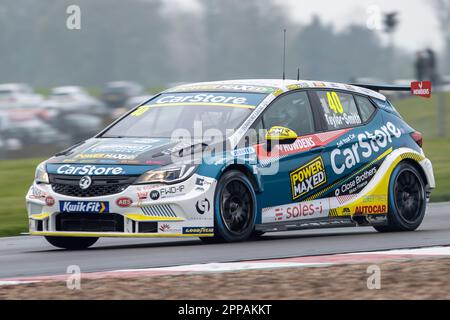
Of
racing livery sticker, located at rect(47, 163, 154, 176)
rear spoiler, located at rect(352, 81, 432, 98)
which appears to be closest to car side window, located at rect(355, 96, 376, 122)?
rear spoiler, located at rect(352, 81, 432, 98)

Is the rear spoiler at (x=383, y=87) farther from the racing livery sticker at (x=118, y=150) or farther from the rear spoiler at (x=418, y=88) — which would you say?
the racing livery sticker at (x=118, y=150)

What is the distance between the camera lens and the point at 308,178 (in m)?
11.2

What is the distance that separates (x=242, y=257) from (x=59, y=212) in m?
1.84

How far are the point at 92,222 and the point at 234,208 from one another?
128cm

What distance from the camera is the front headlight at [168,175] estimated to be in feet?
32.8

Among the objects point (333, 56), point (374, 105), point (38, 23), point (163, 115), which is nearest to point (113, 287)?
point (163, 115)

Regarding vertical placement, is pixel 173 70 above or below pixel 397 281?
above

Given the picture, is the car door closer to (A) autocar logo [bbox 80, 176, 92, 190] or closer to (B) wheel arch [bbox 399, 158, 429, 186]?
(B) wheel arch [bbox 399, 158, 429, 186]

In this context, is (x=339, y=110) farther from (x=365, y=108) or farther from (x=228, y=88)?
(x=228, y=88)

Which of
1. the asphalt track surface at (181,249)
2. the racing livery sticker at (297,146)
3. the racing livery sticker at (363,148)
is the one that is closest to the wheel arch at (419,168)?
the racing livery sticker at (363,148)

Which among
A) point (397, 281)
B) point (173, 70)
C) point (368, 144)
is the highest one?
point (173, 70)

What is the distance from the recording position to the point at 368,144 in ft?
39.5

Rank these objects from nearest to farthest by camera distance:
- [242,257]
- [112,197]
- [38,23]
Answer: [242,257], [112,197], [38,23]

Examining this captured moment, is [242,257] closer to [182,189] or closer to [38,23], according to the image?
[182,189]
